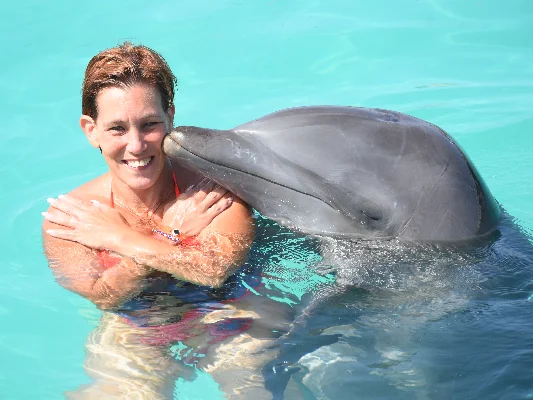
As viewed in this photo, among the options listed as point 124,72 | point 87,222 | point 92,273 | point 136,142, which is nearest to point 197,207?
point 136,142

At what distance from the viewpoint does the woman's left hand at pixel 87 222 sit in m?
5.62

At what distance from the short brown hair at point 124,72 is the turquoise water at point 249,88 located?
1.80 m

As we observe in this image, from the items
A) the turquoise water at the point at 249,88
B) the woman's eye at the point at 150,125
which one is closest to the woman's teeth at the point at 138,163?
the woman's eye at the point at 150,125

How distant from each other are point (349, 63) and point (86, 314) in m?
6.84

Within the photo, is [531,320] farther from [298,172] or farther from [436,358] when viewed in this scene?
[298,172]

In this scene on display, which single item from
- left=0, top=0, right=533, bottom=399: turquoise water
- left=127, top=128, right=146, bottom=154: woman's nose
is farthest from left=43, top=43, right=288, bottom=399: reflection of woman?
left=0, top=0, right=533, bottom=399: turquoise water

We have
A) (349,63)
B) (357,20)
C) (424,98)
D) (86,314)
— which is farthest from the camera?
(357,20)

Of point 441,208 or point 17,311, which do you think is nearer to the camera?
point 441,208

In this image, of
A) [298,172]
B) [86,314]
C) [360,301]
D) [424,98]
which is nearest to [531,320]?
[360,301]

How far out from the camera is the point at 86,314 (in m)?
6.91

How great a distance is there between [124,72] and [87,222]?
1086 millimetres

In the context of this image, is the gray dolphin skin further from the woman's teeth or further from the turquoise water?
the turquoise water

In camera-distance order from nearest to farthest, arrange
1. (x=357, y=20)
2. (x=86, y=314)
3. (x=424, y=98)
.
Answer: (x=86, y=314)
(x=424, y=98)
(x=357, y=20)

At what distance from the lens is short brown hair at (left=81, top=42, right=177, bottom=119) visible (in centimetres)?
561
